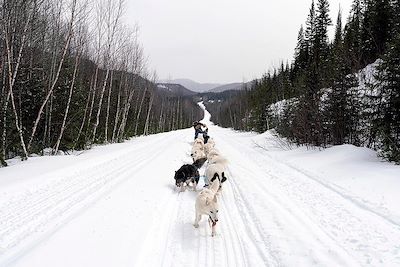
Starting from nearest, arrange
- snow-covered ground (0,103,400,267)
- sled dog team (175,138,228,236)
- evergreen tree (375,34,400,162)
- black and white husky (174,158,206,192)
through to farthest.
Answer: snow-covered ground (0,103,400,267) < sled dog team (175,138,228,236) < black and white husky (174,158,206,192) < evergreen tree (375,34,400,162)

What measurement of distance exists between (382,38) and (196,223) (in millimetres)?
37154

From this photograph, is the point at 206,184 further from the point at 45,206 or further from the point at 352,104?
the point at 352,104

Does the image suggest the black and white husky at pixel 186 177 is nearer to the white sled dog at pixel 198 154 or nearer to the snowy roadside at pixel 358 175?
the white sled dog at pixel 198 154

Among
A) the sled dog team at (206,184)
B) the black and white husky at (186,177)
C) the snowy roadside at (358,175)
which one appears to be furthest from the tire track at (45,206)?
the snowy roadside at (358,175)

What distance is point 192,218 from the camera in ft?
20.5

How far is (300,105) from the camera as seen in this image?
17062 mm

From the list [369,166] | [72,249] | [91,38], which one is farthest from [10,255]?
[91,38]

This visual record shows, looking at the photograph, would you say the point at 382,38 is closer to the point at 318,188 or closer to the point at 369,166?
the point at 369,166

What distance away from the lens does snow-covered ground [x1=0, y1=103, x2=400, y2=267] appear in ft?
14.8

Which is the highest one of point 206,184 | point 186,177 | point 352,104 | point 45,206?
point 352,104

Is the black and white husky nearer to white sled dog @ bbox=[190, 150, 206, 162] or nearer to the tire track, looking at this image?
the tire track

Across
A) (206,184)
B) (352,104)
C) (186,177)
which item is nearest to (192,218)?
(206,184)

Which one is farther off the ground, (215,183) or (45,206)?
(215,183)

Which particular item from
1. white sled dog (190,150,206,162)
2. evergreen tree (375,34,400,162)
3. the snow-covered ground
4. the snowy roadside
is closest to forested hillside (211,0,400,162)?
evergreen tree (375,34,400,162)
